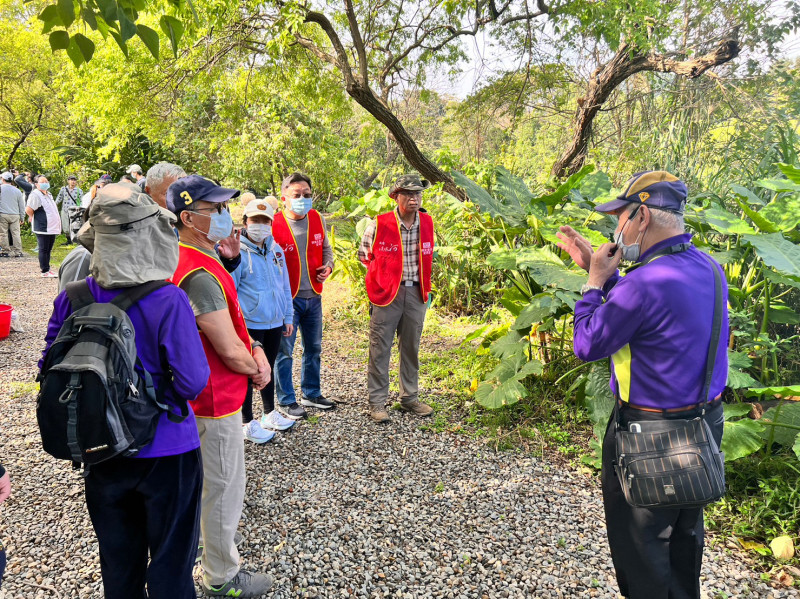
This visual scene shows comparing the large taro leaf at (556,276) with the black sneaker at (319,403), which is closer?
the large taro leaf at (556,276)

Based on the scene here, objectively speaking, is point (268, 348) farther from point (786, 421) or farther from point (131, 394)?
point (786, 421)

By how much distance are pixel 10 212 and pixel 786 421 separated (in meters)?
13.5

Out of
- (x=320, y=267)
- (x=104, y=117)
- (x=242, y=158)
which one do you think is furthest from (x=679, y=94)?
(x=104, y=117)

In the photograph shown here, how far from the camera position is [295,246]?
4.11m

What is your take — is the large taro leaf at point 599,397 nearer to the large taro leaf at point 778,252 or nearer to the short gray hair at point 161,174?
the large taro leaf at point 778,252

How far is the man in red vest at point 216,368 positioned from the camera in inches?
81.1

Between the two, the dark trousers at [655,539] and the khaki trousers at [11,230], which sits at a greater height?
the khaki trousers at [11,230]

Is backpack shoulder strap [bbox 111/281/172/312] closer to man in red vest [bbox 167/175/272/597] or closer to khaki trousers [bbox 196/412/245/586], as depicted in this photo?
man in red vest [bbox 167/175/272/597]

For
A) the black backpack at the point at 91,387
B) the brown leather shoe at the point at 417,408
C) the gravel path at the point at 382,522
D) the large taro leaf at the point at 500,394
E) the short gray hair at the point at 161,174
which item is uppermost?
the short gray hair at the point at 161,174

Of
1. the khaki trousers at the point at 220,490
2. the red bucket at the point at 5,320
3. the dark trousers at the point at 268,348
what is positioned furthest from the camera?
the red bucket at the point at 5,320

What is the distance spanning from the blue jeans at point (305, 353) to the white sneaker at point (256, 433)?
43 centimetres

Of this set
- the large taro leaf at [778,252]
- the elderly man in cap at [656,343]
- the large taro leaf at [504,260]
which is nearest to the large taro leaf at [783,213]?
the large taro leaf at [778,252]

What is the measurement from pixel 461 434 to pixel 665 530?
2297 millimetres

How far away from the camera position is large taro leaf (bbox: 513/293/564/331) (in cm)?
365
